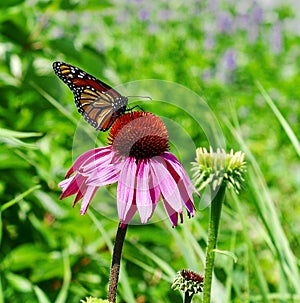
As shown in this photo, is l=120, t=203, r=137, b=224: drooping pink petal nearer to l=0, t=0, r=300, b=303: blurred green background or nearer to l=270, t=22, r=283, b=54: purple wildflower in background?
l=0, t=0, r=300, b=303: blurred green background

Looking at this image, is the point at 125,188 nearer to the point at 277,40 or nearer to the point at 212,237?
the point at 212,237

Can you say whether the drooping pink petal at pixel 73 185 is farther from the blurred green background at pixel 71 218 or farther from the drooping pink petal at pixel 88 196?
the blurred green background at pixel 71 218

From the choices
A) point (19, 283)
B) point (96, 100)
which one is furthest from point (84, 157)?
point (19, 283)

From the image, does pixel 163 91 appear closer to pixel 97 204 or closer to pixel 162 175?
pixel 97 204

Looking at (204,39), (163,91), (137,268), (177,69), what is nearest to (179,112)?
(163,91)

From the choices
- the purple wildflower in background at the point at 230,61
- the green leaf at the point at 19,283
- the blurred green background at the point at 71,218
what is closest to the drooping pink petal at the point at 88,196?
the blurred green background at the point at 71,218

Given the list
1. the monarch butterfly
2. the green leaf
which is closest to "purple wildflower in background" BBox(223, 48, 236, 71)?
the green leaf
